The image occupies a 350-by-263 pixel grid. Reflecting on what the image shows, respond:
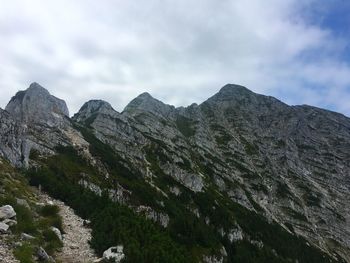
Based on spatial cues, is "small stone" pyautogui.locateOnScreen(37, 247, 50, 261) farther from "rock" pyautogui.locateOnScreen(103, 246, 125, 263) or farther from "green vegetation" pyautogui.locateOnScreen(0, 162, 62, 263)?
"rock" pyautogui.locateOnScreen(103, 246, 125, 263)

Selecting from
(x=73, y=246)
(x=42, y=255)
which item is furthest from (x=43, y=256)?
(x=73, y=246)

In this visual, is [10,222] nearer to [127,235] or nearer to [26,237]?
[26,237]

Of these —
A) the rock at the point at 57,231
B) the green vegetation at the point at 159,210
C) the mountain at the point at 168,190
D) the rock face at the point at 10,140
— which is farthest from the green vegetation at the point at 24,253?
the rock face at the point at 10,140

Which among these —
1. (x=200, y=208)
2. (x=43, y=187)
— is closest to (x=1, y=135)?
(x=43, y=187)

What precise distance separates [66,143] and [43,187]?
59.0 metres

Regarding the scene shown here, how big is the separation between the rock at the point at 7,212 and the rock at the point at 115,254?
355 inches

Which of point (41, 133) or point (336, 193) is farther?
point (336, 193)

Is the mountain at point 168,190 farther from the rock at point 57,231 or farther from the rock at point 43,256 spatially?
the rock at point 43,256

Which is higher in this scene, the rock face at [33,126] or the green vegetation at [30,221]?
the rock face at [33,126]

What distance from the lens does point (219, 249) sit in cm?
10119

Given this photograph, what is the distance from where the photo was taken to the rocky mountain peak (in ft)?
417

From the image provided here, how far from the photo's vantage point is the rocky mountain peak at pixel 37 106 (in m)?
127

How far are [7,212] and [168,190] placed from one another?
92884 mm

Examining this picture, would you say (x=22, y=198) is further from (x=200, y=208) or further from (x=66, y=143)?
(x=200, y=208)
